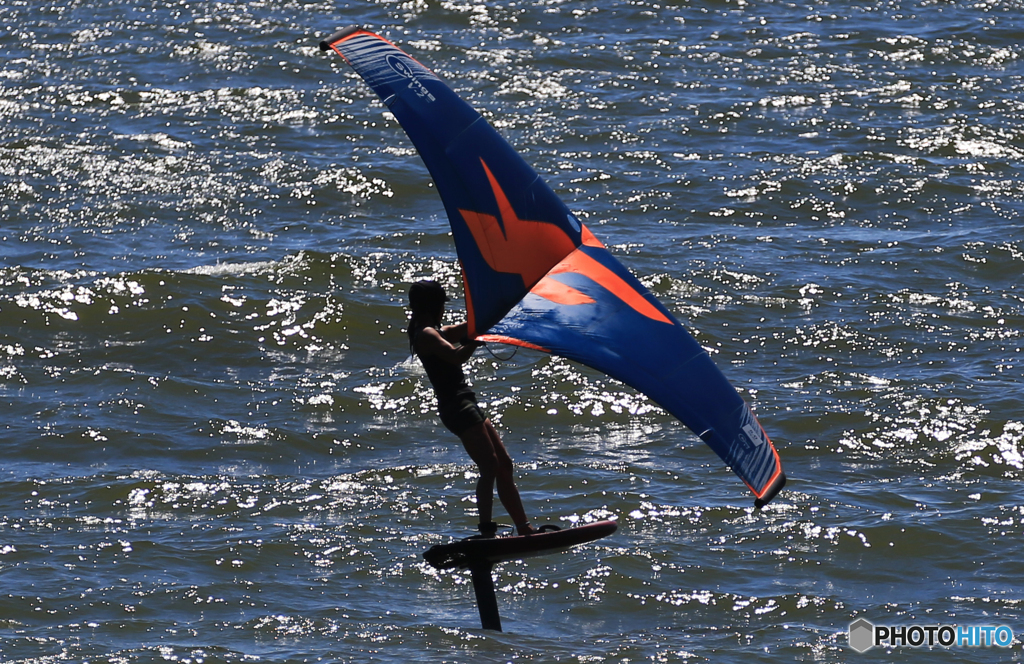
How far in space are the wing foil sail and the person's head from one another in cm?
20

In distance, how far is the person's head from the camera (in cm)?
778

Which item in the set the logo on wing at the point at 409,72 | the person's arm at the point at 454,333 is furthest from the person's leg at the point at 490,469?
the logo on wing at the point at 409,72

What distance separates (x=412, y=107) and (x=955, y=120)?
49.7 ft

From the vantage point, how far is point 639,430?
13.1m

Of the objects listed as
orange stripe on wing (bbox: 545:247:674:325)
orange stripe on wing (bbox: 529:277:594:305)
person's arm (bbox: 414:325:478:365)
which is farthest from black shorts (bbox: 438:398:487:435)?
orange stripe on wing (bbox: 545:247:674:325)

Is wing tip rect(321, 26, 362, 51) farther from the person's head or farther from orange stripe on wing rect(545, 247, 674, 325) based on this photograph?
orange stripe on wing rect(545, 247, 674, 325)

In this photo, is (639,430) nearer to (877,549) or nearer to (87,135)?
(877,549)

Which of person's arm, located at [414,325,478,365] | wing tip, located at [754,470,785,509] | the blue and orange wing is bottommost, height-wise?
wing tip, located at [754,470,785,509]

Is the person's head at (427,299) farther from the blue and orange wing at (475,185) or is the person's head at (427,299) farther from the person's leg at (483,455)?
the person's leg at (483,455)

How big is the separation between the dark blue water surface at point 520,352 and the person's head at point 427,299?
250 cm

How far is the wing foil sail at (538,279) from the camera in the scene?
7.47 meters

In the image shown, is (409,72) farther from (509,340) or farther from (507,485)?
(507,485)

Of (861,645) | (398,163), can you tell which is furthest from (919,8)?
(861,645)

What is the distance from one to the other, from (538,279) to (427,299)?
0.69m
